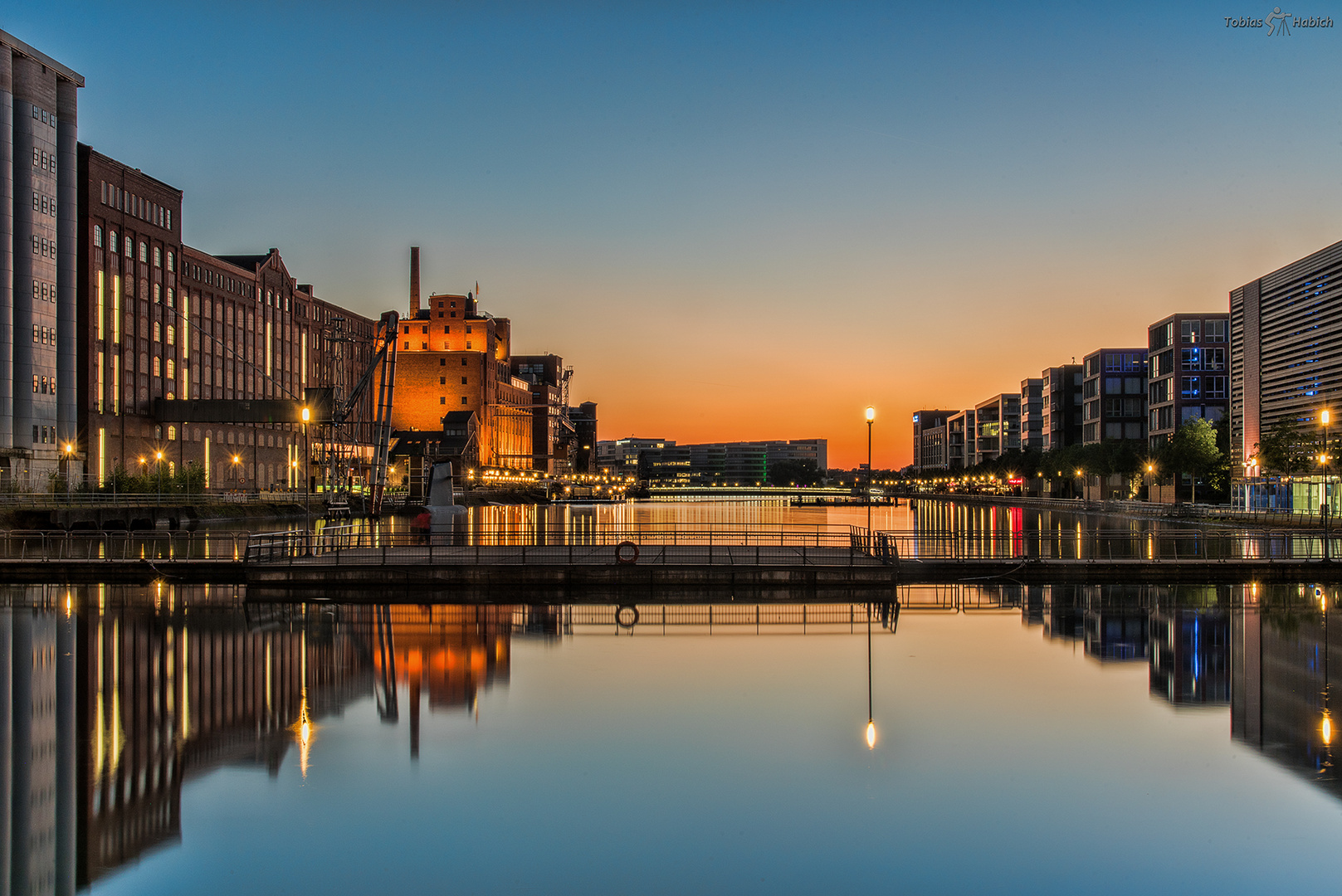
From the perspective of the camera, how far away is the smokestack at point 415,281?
197m

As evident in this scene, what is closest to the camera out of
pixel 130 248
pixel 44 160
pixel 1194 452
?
pixel 44 160

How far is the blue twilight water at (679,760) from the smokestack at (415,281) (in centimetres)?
17876

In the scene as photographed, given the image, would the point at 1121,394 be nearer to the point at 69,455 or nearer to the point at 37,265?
the point at 69,455

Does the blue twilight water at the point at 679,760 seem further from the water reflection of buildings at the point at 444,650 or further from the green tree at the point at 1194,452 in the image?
the green tree at the point at 1194,452

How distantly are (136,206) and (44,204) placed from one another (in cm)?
1483

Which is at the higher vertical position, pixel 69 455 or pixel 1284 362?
pixel 1284 362

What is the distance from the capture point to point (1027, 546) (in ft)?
170

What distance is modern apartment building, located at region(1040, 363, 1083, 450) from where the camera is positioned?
174m

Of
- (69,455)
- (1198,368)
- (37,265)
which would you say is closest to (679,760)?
(69,455)

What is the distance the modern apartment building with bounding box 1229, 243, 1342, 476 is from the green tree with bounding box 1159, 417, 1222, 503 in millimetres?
2566

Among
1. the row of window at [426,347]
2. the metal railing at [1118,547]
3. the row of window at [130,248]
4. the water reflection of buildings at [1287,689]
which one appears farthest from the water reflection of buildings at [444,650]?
the row of window at [426,347]

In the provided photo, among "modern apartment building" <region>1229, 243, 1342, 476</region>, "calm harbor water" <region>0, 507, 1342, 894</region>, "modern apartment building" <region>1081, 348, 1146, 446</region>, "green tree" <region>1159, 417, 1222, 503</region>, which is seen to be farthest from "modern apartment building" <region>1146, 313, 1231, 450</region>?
"calm harbor water" <region>0, 507, 1342, 894</region>

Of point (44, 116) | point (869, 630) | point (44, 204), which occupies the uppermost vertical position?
point (44, 116)

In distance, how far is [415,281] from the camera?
199m
